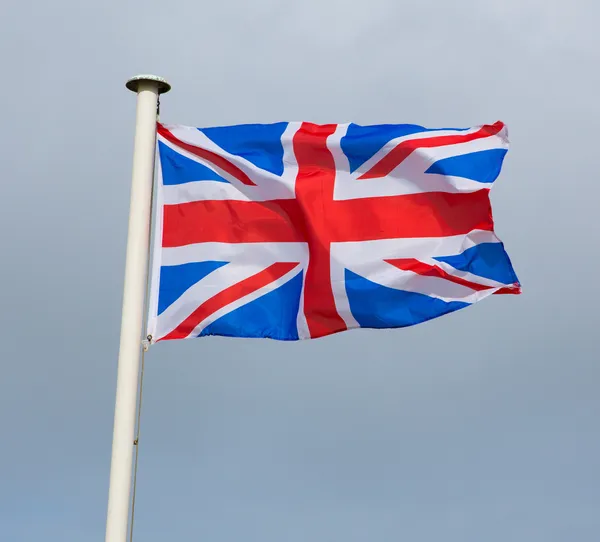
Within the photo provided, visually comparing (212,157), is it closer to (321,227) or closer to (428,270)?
(321,227)

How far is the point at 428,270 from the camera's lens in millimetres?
14852

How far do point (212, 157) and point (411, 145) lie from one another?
9.64 feet

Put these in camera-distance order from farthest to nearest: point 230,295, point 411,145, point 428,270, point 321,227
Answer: point 411,145 < point 321,227 < point 428,270 < point 230,295

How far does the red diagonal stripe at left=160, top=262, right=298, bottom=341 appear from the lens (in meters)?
14.1

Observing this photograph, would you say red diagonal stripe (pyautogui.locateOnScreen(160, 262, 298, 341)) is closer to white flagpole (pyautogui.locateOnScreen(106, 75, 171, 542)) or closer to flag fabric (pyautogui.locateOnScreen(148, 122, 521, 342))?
flag fabric (pyautogui.locateOnScreen(148, 122, 521, 342))

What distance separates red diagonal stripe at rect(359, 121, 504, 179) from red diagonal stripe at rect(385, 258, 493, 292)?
1.41 m

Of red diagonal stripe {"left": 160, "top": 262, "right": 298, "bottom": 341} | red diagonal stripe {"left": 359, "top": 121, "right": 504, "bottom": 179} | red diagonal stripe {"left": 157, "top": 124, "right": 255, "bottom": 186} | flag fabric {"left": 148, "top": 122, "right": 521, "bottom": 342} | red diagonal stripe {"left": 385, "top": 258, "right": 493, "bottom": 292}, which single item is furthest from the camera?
red diagonal stripe {"left": 359, "top": 121, "right": 504, "bottom": 179}

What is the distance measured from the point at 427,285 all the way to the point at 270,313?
2298 mm

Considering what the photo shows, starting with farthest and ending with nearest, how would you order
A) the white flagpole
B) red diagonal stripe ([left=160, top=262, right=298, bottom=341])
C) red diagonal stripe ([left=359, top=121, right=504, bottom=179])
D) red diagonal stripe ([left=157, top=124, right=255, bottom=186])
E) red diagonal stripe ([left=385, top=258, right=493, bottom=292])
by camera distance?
red diagonal stripe ([left=359, top=121, right=504, bottom=179]) → red diagonal stripe ([left=157, top=124, right=255, bottom=186]) → red diagonal stripe ([left=385, top=258, right=493, bottom=292]) → red diagonal stripe ([left=160, top=262, right=298, bottom=341]) → the white flagpole

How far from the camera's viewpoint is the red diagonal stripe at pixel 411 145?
15.4 m

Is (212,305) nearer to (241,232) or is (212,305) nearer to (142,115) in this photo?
(241,232)

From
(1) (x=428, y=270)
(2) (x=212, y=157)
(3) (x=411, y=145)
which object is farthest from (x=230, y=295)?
(3) (x=411, y=145)

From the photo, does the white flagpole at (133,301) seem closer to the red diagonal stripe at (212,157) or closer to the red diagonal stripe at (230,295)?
the red diagonal stripe at (212,157)

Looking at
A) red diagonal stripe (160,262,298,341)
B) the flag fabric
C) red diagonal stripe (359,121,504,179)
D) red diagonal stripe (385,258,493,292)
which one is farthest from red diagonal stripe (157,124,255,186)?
red diagonal stripe (385,258,493,292)
